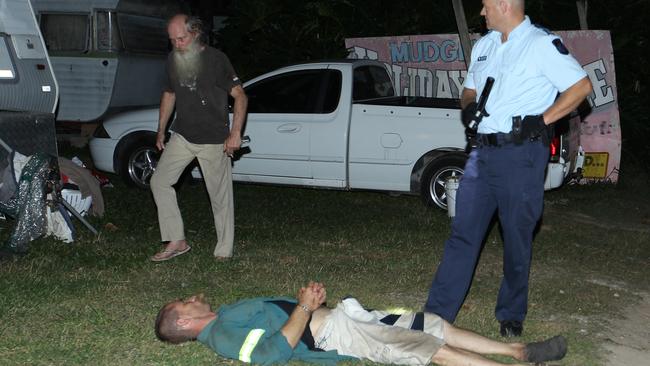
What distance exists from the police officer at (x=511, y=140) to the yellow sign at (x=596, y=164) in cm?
711

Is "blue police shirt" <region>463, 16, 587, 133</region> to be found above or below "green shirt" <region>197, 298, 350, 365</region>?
above

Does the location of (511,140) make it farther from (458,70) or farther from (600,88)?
(458,70)

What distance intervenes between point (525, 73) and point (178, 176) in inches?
123

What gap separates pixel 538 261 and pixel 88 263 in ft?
12.5

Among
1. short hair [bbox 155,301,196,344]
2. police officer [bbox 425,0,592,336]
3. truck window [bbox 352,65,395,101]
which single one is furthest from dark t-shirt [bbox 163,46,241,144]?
truck window [bbox 352,65,395,101]

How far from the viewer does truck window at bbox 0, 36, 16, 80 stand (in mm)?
8086

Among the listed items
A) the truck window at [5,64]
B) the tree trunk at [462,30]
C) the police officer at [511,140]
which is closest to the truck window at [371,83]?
the tree trunk at [462,30]

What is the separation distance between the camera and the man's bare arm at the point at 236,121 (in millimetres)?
6965

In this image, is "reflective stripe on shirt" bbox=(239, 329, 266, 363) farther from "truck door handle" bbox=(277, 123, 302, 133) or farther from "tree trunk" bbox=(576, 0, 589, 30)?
"tree trunk" bbox=(576, 0, 589, 30)

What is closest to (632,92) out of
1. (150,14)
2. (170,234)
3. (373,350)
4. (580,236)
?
(580,236)

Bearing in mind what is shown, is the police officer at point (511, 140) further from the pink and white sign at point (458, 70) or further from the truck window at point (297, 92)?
the pink and white sign at point (458, 70)

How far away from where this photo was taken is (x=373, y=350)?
4.69 meters

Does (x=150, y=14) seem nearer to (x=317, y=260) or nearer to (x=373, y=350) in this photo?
(x=317, y=260)

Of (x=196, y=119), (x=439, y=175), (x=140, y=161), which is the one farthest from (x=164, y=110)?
(x=140, y=161)
